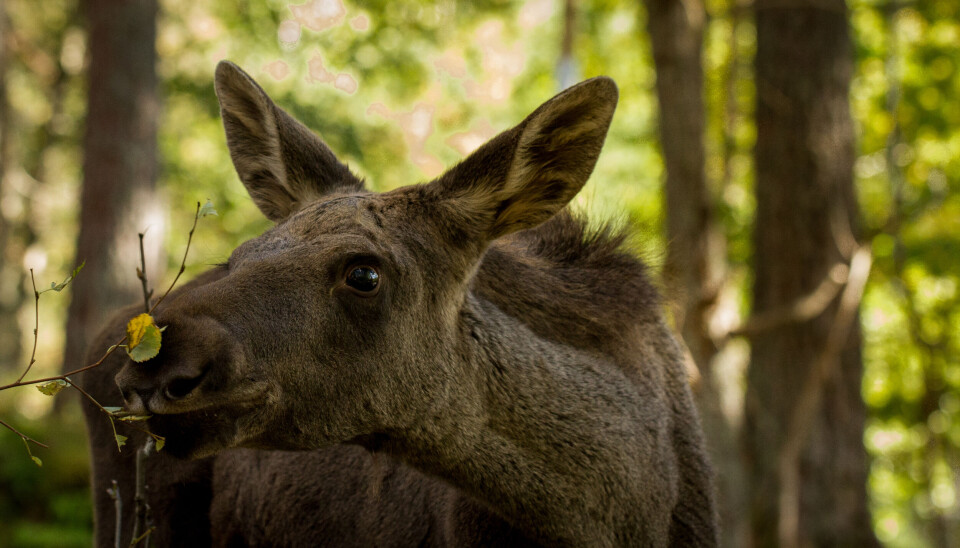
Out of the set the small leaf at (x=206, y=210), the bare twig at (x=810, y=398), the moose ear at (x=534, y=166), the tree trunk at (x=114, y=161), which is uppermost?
the tree trunk at (x=114, y=161)

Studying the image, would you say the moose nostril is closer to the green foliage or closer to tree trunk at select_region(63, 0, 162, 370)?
tree trunk at select_region(63, 0, 162, 370)

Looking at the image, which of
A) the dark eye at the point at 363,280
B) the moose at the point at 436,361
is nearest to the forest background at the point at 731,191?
the moose at the point at 436,361

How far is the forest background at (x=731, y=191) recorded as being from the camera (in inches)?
304

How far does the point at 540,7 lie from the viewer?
1005 inches

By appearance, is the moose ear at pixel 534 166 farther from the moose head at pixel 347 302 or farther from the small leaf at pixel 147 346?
the small leaf at pixel 147 346

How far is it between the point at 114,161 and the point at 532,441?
1093cm

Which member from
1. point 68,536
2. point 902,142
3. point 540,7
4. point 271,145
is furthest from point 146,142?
point 540,7

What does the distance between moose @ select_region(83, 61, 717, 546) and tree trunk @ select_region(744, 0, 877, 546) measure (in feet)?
19.5

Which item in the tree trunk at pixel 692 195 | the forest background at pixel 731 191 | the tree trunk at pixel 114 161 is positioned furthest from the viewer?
the tree trunk at pixel 114 161

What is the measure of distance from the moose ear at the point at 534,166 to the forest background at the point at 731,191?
1.06 meters

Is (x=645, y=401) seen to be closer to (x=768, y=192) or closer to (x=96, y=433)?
(x=96, y=433)

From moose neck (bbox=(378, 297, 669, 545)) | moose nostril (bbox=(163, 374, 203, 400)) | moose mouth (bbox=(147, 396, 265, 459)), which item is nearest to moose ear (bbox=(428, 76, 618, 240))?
moose neck (bbox=(378, 297, 669, 545))

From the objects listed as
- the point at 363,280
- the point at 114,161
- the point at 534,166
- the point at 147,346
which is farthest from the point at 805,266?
the point at 114,161

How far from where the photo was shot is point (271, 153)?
442cm
